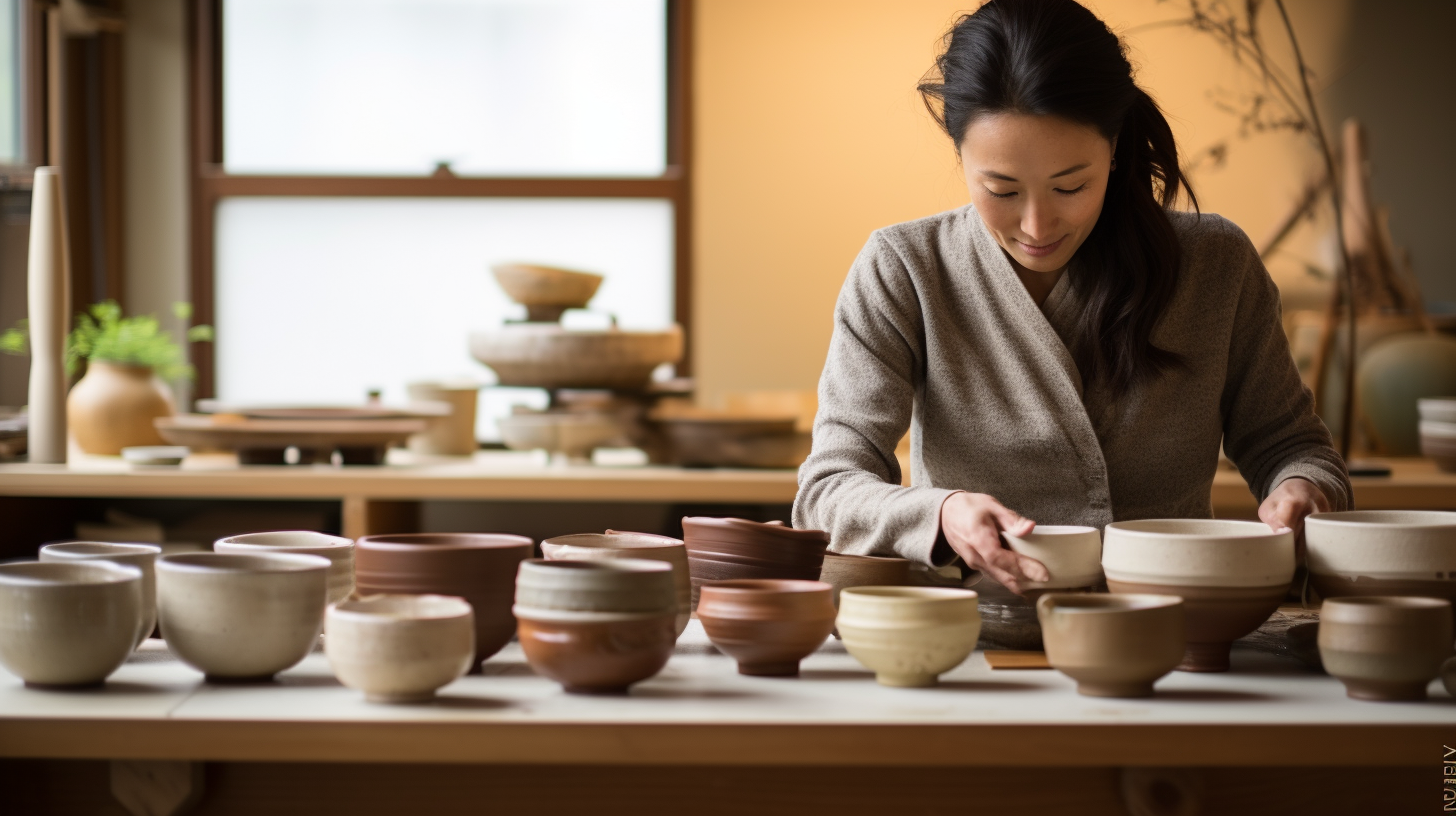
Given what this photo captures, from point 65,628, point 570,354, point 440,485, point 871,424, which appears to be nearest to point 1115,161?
point 871,424

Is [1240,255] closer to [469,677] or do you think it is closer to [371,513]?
[469,677]

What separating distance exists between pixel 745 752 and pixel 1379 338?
107 inches

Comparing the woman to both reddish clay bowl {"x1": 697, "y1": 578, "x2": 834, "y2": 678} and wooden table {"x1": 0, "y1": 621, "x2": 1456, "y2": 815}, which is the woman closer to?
reddish clay bowl {"x1": 697, "y1": 578, "x2": 834, "y2": 678}

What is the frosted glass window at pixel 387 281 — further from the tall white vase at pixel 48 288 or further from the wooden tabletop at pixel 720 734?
the wooden tabletop at pixel 720 734

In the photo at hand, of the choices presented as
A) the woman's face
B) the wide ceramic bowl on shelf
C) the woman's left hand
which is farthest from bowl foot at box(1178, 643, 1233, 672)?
the wide ceramic bowl on shelf

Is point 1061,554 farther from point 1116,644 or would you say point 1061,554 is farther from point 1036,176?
point 1036,176

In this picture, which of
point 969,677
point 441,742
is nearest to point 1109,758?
point 969,677

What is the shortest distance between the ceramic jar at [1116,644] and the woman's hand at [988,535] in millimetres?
127

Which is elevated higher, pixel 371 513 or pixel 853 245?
pixel 853 245

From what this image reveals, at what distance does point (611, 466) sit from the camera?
114 inches

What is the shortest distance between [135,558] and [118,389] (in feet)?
7.08

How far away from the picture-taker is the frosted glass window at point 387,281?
11.4 ft

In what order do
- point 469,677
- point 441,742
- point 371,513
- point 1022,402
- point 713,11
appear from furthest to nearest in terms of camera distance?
point 713,11 < point 371,513 < point 1022,402 < point 469,677 < point 441,742

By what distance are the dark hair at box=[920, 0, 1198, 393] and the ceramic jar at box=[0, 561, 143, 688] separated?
992mm
